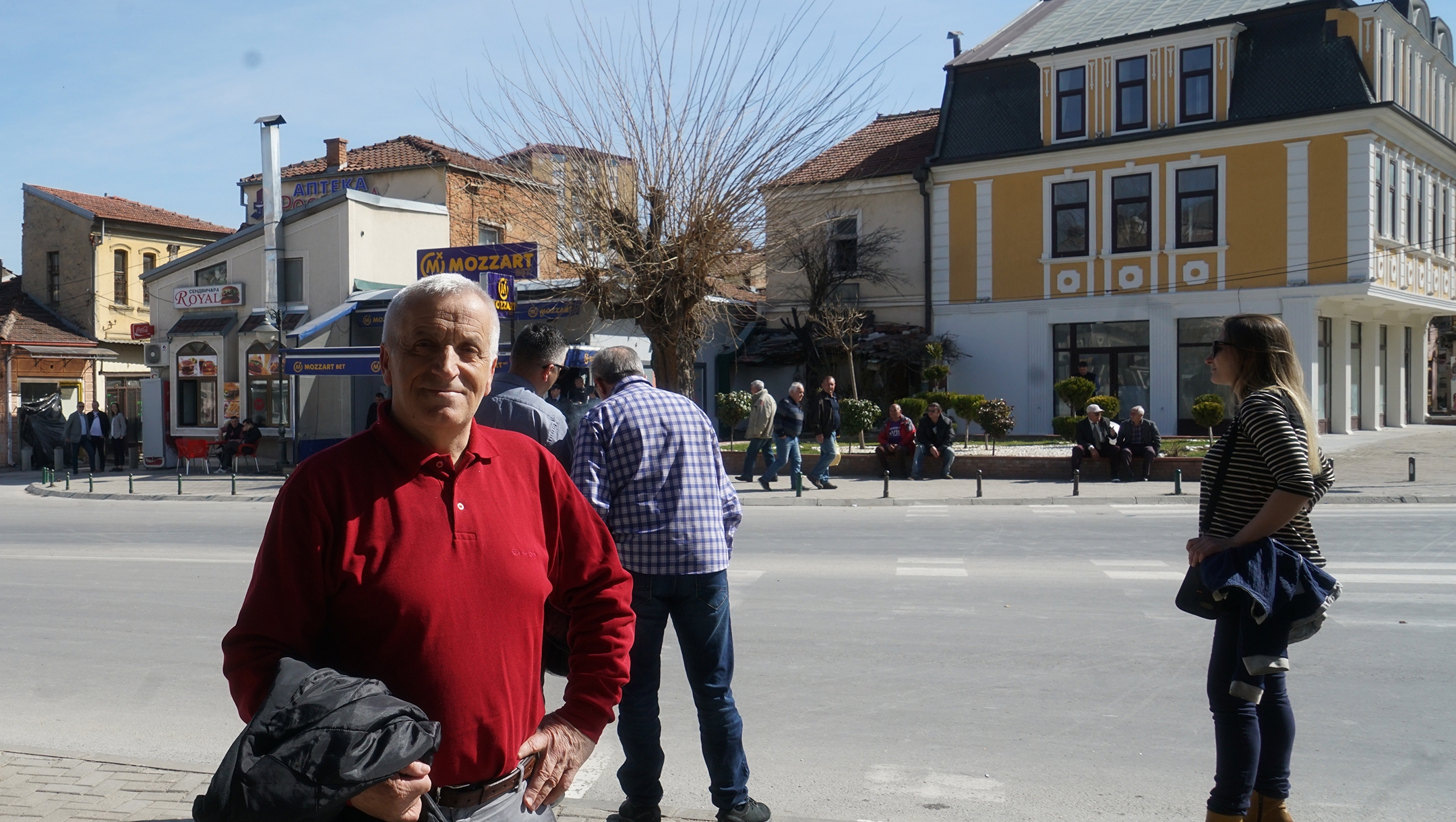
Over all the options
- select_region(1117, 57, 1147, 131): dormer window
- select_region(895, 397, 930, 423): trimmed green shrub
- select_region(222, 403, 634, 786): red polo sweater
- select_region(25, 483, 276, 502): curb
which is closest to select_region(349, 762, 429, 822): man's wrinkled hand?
select_region(222, 403, 634, 786): red polo sweater

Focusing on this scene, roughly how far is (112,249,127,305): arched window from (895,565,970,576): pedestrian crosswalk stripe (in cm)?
3312

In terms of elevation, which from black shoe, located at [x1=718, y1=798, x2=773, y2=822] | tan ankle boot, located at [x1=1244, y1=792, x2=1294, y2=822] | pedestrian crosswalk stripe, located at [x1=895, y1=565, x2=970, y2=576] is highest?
tan ankle boot, located at [x1=1244, y1=792, x2=1294, y2=822]

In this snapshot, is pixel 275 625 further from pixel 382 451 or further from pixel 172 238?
pixel 172 238

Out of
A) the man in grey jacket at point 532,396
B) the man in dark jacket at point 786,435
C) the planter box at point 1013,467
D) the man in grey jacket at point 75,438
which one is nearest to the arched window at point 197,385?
the man in grey jacket at point 75,438

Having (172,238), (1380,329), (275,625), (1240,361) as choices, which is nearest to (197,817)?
(275,625)

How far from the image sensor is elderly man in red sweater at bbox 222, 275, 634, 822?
2.22 metres

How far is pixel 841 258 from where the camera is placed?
31.6 metres

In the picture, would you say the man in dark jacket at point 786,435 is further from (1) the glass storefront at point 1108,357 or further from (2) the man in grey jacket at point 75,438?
(2) the man in grey jacket at point 75,438

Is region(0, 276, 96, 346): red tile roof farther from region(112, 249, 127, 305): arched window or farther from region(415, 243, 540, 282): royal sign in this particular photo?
region(415, 243, 540, 282): royal sign

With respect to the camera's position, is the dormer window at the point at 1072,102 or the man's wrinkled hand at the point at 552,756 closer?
the man's wrinkled hand at the point at 552,756

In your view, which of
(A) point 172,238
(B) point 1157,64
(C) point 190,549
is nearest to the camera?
(C) point 190,549

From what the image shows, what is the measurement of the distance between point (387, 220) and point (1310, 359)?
833 inches

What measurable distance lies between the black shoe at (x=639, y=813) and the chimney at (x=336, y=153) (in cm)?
3354

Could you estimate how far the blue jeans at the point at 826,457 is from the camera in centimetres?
1848
